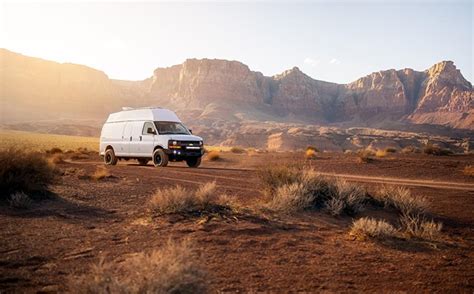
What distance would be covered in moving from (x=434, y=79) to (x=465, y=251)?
14380 centimetres

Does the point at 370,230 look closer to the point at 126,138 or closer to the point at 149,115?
the point at 149,115

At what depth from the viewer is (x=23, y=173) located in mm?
9945

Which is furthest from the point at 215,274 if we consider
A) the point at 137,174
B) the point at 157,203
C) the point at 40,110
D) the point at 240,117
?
the point at 40,110

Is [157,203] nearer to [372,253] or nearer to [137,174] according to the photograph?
[372,253]

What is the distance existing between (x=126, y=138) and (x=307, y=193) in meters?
13.1

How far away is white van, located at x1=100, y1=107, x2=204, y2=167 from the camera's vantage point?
18.7 metres

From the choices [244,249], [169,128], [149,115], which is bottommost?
[244,249]

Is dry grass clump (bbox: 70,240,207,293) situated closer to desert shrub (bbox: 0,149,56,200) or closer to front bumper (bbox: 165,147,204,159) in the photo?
desert shrub (bbox: 0,149,56,200)

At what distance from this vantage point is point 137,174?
16094mm

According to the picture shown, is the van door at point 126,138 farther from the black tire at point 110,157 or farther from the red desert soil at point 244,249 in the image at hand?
the red desert soil at point 244,249

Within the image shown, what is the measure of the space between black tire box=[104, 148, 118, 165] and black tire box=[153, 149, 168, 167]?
328cm

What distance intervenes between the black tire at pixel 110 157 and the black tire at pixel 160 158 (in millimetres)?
3285

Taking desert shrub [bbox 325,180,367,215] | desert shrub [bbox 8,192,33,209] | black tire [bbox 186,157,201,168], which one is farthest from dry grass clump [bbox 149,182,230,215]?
black tire [bbox 186,157,201,168]

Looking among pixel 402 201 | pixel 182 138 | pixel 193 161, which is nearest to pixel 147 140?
pixel 182 138
